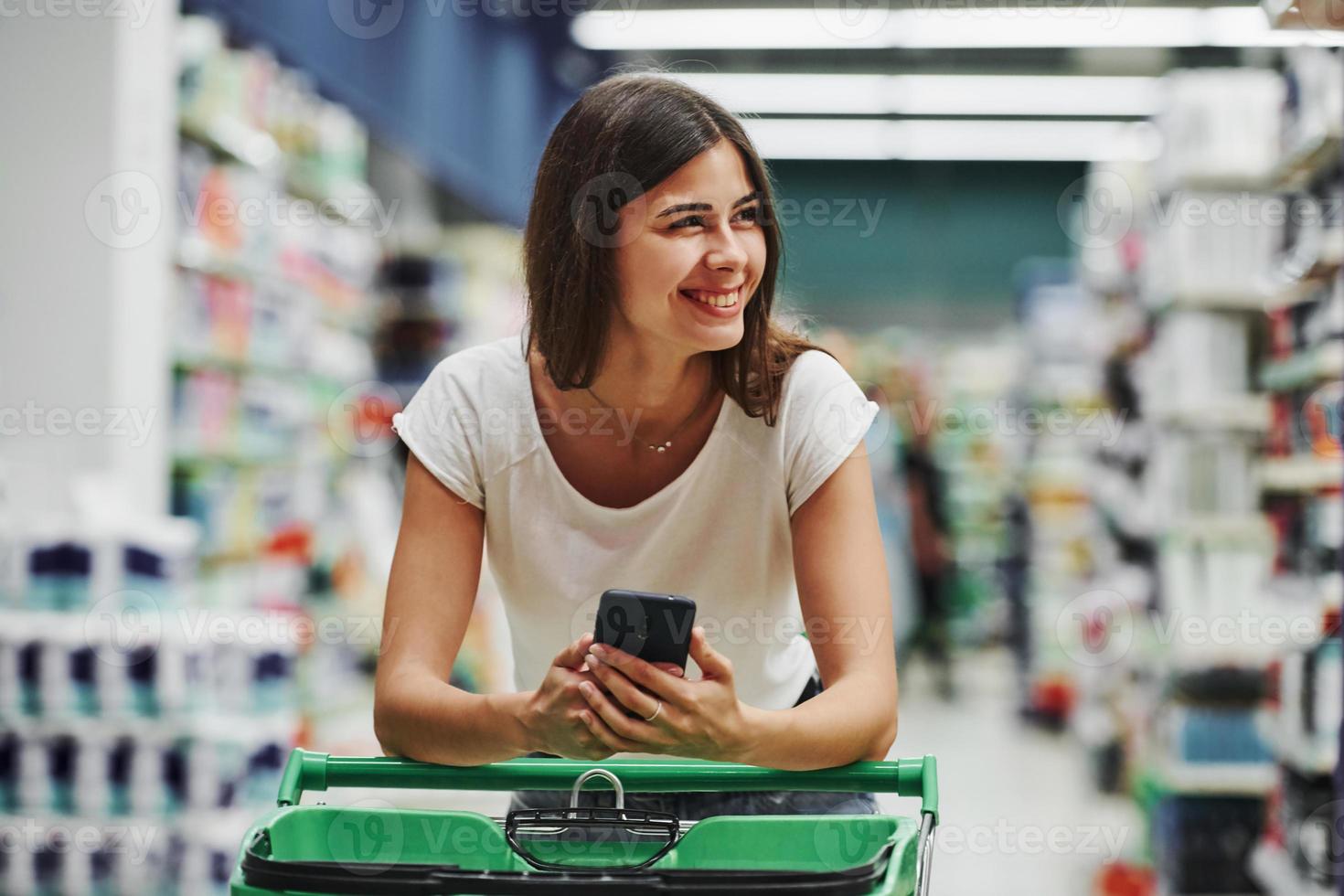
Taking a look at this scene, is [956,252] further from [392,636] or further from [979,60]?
[392,636]

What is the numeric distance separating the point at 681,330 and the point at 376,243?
5603 mm

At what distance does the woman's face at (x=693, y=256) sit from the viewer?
1.40 metres

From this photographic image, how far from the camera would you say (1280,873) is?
Result: 11.1 feet

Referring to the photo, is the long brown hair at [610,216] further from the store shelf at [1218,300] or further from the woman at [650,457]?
the store shelf at [1218,300]

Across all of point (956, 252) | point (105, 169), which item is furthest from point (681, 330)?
point (956, 252)

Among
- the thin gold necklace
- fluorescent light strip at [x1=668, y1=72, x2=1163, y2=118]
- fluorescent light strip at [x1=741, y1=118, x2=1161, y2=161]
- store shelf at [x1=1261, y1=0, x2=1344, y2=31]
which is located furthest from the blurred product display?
fluorescent light strip at [x1=741, y1=118, x2=1161, y2=161]

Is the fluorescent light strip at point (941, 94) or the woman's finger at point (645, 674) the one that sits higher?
the fluorescent light strip at point (941, 94)

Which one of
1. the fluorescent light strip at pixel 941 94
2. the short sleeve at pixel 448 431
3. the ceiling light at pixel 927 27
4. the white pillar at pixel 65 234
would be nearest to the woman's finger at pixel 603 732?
the short sleeve at pixel 448 431

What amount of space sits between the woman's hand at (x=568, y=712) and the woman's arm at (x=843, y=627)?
0.15m

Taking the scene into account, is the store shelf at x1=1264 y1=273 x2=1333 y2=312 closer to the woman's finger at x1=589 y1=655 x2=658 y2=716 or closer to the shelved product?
the shelved product

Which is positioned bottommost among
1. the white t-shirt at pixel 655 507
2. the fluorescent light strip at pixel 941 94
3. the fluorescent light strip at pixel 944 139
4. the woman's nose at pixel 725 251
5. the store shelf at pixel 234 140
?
the white t-shirt at pixel 655 507

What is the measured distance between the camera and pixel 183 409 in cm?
434

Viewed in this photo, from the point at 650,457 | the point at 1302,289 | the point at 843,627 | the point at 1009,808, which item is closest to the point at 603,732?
the point at 843,627

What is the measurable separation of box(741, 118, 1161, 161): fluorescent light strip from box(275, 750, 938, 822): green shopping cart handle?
10.3 metres
